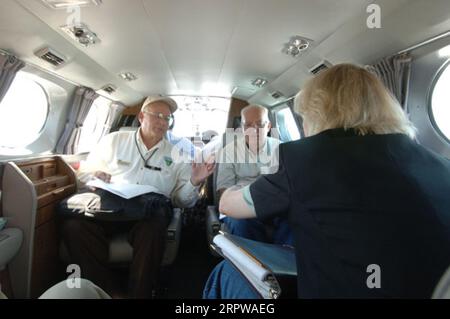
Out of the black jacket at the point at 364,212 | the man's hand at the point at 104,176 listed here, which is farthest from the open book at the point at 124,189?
the black jacket at the point at 364,212

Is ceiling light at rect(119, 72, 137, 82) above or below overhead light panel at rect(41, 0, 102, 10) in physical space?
above

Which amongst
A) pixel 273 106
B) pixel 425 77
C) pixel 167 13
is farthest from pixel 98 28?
pixel 273 106

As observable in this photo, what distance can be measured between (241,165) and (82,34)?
1961 mm

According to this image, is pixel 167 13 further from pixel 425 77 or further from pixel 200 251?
pixel 200 251

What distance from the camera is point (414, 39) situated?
5.80ft

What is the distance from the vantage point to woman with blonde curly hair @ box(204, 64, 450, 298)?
74cm

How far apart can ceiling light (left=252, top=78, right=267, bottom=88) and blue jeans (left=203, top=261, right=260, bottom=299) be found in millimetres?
2928

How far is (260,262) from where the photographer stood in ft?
3.01

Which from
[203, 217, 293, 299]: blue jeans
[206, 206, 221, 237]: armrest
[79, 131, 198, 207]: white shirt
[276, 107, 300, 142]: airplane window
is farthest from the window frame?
[276, 107, 300, 142]: airplane window

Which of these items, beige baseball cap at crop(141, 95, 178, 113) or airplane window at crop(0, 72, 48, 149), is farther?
airplane window at crop(0, 72, 48, 149)

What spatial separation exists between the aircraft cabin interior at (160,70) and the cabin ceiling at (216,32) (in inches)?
0.4

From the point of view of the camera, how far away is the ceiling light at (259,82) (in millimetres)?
3496

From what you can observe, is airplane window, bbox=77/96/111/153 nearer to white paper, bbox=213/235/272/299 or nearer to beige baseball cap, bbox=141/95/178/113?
beige baseball cap, bbox=141/95/178/113

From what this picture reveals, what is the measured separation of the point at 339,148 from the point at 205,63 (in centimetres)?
247
